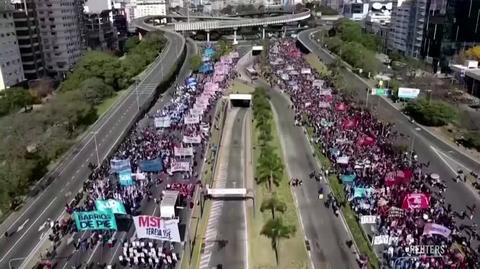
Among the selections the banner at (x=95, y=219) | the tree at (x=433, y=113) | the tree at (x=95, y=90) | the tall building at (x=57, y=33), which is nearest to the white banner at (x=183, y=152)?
the banner at (x=95, y=219)

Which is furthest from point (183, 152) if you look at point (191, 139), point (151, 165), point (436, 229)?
point (436, 229)

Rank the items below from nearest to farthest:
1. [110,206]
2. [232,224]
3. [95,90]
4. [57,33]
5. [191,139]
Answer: [110,206], [232,224], [191,139], [95,90], [57,33]

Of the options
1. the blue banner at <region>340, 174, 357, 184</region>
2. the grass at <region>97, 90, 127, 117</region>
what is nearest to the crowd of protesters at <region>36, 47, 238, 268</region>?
the grass at <region>97, 90, 127, 117</region>

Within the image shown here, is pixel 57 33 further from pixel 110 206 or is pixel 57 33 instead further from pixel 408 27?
pixel 408 27

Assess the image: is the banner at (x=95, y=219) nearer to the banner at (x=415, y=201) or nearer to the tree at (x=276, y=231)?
the tree at (x=276, y=231)

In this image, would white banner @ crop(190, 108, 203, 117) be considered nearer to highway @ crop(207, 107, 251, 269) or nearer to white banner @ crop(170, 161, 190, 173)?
highway @ crop(207, 107, 251, 269)
